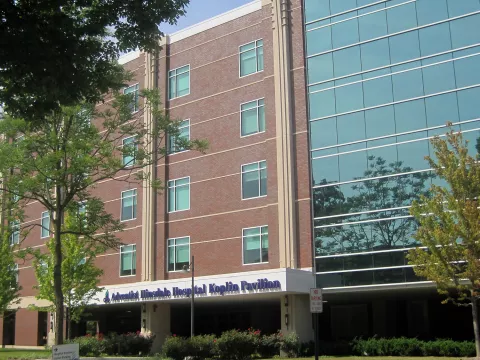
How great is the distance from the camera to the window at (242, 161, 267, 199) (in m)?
37.7

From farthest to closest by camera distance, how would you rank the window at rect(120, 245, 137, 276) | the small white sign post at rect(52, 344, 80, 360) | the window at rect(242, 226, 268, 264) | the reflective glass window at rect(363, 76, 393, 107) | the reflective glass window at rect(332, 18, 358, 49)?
1. the window at rect(120, 245, 137, 276)
2. the window at rect(242, 226, 268, 264)
3. the reflective glass window at rect(332, 18, 358, 49)
4. the reflective glass window at rect(363, 76, 393, 107)
5. the small white sign post at rect(52, 344, 80, 360)

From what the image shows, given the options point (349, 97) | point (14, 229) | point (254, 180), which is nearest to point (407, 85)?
point (349, 97)

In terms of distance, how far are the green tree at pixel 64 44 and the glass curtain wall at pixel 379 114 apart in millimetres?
20256

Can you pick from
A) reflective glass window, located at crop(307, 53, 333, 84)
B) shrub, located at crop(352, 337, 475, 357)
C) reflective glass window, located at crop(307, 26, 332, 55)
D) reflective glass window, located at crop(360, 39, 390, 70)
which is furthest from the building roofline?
shrub, located at crop(352, 337, 475, 357)

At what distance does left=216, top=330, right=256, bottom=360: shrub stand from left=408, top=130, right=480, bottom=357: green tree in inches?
379

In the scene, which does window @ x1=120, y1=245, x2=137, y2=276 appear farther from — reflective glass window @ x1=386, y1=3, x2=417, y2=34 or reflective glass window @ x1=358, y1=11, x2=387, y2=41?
reflective glass window @ x1=386, y1=3, x2=417, y2=34

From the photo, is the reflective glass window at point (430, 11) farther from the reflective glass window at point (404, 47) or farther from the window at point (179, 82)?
the window at point (179, 82)

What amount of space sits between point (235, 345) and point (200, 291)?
578 centimetres

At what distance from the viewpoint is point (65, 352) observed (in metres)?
19.0

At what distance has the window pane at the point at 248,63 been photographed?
39.7 m

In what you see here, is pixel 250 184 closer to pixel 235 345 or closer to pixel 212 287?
pixel 212 287

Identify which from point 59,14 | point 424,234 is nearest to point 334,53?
point 424,234

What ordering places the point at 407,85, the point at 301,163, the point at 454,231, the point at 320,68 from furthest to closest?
the point at 320,68 → the point at 301,163 → the point at 407,85 → the point at 454,231

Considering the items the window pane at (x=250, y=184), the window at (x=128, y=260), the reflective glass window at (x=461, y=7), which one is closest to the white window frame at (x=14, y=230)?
the window at (x=128, y=260)
